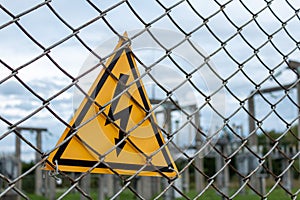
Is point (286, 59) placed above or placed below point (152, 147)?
above

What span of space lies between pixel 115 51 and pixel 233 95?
39cm

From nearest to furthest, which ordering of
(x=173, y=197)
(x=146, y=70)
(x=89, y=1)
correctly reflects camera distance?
1. (x=89, y=1)
2. (x=146, y=70)
3. (x=173, y=197)

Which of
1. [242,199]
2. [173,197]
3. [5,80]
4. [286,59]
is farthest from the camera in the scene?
[242,199]

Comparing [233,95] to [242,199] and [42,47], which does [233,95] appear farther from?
[242,199]

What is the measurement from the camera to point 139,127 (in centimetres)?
104

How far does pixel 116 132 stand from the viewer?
981 mm

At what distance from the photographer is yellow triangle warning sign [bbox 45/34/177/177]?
93 centimetres

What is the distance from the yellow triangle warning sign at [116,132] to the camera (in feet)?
3.04

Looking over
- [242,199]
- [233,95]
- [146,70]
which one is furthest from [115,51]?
[242,199]

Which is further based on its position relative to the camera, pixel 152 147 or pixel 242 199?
pixel 242 199

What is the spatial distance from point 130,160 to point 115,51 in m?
0.23

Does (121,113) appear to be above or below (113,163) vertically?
above

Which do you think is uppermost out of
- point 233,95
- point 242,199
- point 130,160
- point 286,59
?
point 286,59

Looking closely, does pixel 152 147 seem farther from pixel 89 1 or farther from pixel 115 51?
pixel 89 1
